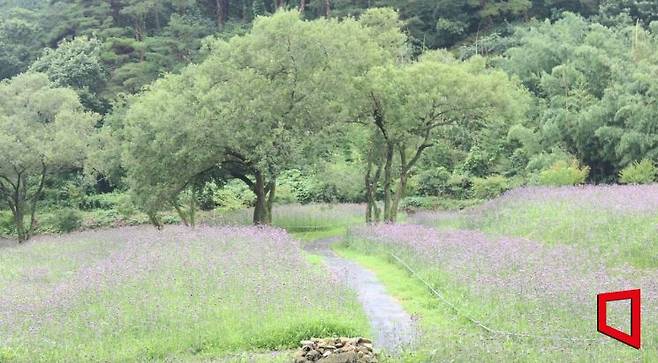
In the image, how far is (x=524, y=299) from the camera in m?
12.8

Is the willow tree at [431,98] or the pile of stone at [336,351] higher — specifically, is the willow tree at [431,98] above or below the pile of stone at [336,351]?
above

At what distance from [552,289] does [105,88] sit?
51.6 metres

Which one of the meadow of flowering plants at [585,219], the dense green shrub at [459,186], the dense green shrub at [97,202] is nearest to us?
the meadow of flowering plants at [585,219]

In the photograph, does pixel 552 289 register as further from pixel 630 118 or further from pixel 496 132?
pixel 496 132

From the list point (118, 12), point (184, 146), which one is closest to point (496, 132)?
point (184, 146)

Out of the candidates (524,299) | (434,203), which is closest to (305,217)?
(434,203)

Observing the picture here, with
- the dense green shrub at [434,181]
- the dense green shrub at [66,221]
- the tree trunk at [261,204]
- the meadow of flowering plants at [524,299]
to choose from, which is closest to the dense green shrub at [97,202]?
the dense green shrub at [66,221]

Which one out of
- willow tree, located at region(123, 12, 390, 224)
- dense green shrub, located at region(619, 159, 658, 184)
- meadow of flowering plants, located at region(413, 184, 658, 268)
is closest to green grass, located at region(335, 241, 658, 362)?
meadow of flowering plants, located at region(413, 184, 658, 268)

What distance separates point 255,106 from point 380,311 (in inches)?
630

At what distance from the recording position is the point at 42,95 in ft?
124

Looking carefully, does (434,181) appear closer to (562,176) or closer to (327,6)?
(562,176)

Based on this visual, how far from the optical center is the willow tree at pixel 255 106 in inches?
1123

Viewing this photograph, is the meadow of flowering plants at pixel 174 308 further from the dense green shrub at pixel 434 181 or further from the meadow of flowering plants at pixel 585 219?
the dense green shrub at pixel 434 181

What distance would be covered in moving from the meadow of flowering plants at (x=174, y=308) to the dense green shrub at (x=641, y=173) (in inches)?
775
